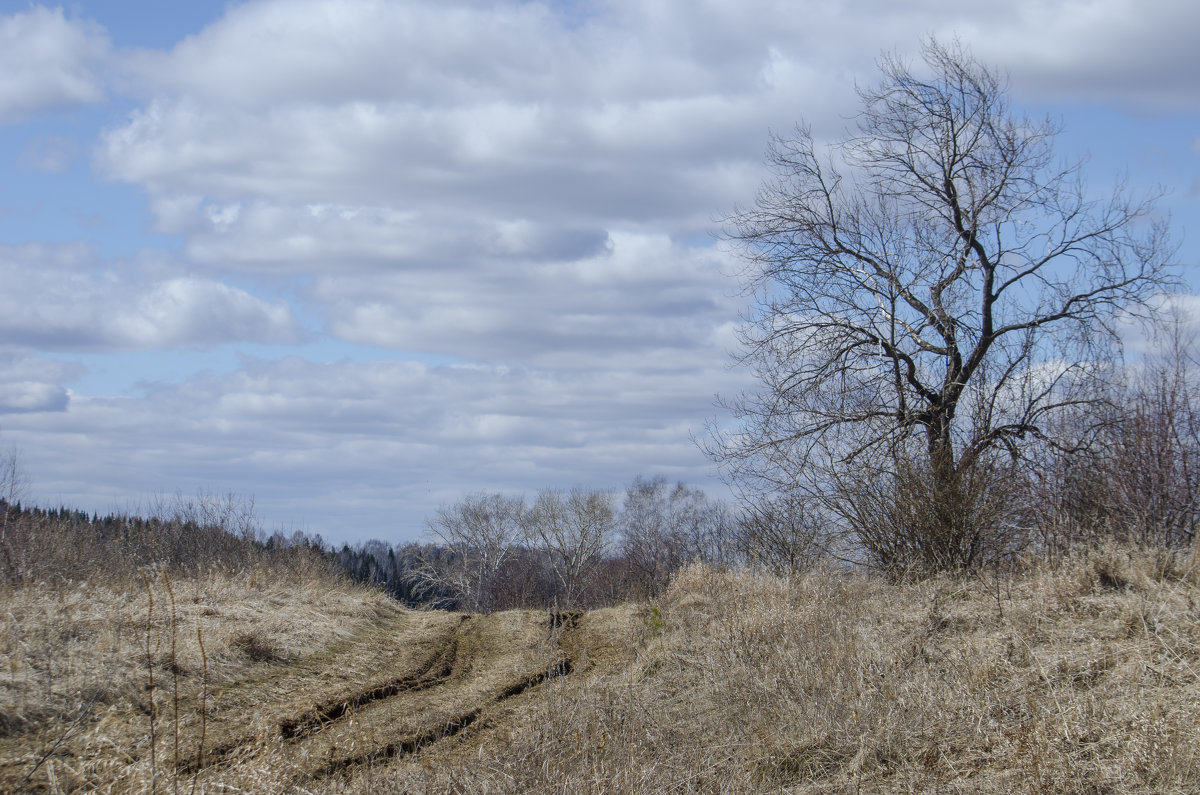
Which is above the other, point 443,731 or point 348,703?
point 348,703

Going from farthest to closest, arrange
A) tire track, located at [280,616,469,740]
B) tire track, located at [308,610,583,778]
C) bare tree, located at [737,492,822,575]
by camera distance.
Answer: bare tree, located at [737,492,822,575] → tire track, located at [280,616,469,740] → tire track, located at [308,610,583,778]

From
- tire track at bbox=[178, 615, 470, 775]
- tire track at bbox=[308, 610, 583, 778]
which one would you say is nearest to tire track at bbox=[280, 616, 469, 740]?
tire track at bbox=[178, 615, 470, 775]

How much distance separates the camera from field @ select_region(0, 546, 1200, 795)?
5656 millimetres

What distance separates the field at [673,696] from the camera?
5656 mm

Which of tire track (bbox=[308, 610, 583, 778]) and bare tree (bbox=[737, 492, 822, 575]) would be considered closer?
tire track (bbox=[308, 610, 583, 778])

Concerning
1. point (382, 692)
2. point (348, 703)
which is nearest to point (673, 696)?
point (382, 692)

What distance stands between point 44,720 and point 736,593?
7.40 meters

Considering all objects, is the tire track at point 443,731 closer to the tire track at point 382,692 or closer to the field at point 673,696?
the field at point 673,696

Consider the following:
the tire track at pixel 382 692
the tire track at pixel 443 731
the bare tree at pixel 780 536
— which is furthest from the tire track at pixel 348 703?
the bare tree at pixel 780 536

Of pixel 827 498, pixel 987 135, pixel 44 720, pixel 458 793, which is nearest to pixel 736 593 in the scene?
pixel 827 498

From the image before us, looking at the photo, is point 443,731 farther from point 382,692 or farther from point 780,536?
point 780,536

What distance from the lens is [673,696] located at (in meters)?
9.30

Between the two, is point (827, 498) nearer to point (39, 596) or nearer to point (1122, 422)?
point (1122, 422)

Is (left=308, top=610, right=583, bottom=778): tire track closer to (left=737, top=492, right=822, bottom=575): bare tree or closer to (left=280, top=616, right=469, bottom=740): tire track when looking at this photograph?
(left=280, top=616, right=469, bottom=740): tire track
